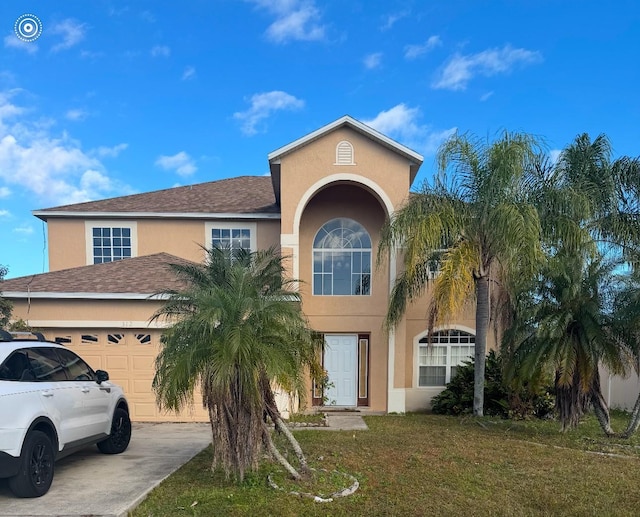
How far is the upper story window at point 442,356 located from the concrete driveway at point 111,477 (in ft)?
21.4

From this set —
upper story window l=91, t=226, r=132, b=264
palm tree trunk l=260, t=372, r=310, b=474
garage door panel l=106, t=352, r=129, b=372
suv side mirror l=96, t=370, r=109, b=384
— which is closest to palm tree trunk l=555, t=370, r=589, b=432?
palm tree trunk l=260, t=372, r=310, b=474

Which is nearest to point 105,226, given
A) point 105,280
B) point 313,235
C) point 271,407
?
point 105,280

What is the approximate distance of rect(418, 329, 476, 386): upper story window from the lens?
1264 cm

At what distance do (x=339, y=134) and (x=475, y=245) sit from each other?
15.0 ft

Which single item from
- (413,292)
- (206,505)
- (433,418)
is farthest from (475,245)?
(206,505)

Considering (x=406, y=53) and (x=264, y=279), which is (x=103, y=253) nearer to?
(x=264, y=279)

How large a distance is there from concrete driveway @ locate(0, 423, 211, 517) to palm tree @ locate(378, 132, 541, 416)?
6.02 m

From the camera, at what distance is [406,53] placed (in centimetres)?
1198

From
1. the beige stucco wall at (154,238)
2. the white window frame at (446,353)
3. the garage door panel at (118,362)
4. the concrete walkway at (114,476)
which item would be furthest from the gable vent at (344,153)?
the garage door panel at (118,362)

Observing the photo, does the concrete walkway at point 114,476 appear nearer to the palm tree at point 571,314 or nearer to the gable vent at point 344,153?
the palm tree at point 571,314

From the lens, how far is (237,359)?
520cm

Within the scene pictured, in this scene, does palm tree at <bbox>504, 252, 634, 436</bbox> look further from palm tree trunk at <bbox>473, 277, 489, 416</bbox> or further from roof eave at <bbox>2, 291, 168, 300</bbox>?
roof eave at <bbox>2, 291, 168, 300</bbox>

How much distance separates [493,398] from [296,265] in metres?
6.28

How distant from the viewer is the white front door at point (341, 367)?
12234 mm
